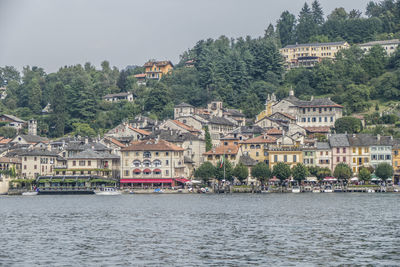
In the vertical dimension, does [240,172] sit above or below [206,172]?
below

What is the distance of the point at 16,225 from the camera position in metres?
63.5

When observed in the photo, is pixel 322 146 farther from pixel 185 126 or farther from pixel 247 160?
pixel 185 126

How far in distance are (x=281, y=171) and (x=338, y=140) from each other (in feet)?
44.6

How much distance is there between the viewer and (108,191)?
116 metres

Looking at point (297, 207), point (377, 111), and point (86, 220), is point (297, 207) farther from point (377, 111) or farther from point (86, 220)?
point (377, 111)

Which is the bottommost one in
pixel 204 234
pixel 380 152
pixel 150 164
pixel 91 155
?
pixel 204 234

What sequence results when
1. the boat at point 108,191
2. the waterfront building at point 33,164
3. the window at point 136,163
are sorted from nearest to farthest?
the boat at point 108,191, the window at point 136,163, the waterfront building at point 33,164

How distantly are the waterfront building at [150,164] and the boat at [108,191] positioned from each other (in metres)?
4.86

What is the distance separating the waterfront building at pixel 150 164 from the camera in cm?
12162

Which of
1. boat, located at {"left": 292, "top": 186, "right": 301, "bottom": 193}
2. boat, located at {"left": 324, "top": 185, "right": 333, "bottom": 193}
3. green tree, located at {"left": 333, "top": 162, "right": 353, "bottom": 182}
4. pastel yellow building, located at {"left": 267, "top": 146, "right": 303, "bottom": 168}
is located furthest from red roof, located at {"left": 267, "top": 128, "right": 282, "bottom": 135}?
boat, located at {"left": 292, "top": 186, "right": 301, "bottom": 193}

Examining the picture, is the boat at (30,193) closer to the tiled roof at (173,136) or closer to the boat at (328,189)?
the tiled roof at (173,136)

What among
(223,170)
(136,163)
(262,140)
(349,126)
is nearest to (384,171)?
(349,126)

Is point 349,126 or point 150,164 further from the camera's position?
point 349,126

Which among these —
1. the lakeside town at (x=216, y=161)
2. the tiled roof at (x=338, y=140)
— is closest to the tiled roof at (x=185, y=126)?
the lakeside town at (x=216, y=161)
